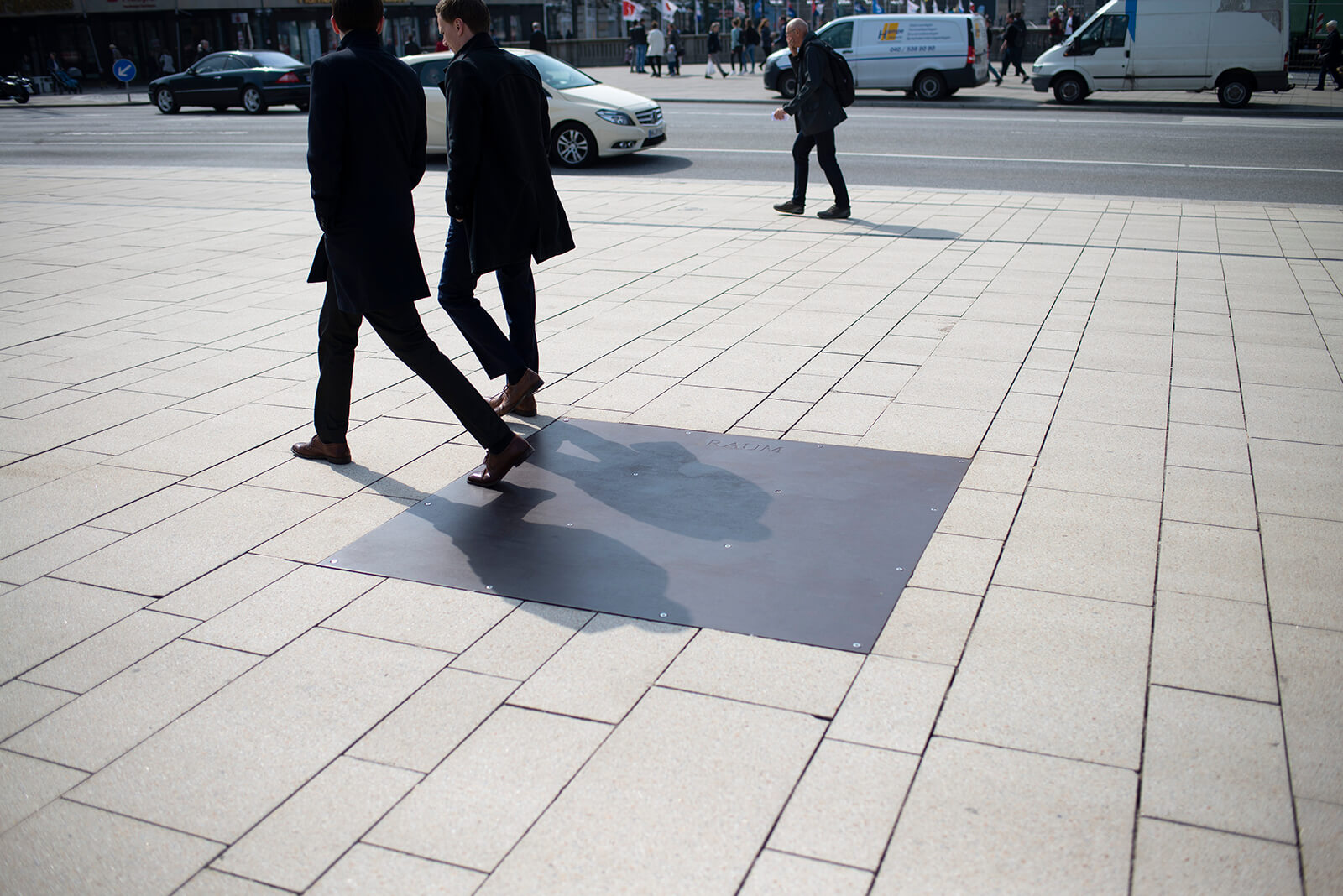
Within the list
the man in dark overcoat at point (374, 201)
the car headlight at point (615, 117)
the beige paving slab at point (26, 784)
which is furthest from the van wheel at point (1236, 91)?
the beige paving slab at point (26, 784)

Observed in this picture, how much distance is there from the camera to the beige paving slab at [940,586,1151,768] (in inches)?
112

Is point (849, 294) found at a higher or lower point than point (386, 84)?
lower

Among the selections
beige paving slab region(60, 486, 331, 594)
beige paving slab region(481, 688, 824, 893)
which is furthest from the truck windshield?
beige paving slab region(481, 688, 824, 893)

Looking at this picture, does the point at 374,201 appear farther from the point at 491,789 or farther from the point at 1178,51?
the point at 1178,51

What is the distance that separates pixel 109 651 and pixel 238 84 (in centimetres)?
2805

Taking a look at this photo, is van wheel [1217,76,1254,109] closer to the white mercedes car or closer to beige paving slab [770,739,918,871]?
the white mercedes car

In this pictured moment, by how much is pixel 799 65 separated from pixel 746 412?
627 centimetres

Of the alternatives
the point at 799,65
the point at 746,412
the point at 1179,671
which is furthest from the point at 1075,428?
the point at 799,65

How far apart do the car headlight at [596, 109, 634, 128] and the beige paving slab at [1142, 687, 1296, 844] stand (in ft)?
44.3

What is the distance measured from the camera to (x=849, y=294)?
304 inches

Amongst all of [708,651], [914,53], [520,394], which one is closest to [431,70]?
[914,53]

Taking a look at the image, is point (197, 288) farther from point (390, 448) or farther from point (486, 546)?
point (486, 546)

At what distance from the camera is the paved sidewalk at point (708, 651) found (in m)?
2.50

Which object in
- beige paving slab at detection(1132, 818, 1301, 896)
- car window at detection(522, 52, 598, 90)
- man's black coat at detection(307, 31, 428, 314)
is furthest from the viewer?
car window at detection(522, 52, 598, 90)
